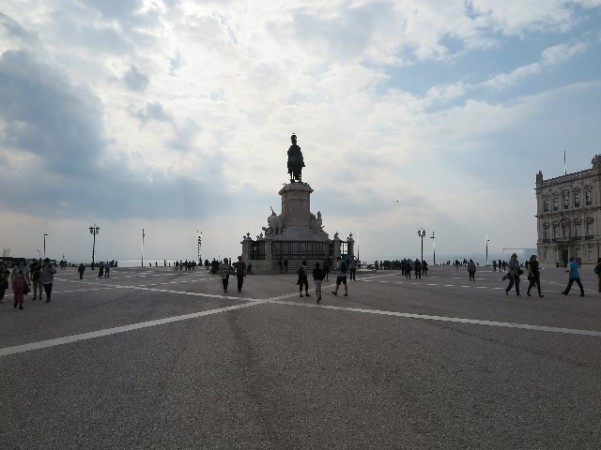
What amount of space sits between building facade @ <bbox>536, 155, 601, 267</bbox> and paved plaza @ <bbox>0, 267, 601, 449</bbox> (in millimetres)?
67411

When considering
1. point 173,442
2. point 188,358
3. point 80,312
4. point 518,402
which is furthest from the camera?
point 80,312

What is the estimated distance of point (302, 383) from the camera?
5.66m

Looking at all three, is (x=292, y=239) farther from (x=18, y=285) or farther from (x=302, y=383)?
(x=302, y=383)

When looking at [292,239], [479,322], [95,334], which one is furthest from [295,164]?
[95,334]

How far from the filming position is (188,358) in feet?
23.3

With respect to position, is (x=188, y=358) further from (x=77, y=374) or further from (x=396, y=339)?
(x=396, y=339)

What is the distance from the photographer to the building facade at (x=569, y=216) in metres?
69.2

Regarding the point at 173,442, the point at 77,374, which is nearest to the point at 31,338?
the point at 77,374

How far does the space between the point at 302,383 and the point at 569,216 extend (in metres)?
80.4

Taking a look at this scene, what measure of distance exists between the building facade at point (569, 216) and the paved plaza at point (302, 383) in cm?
6741

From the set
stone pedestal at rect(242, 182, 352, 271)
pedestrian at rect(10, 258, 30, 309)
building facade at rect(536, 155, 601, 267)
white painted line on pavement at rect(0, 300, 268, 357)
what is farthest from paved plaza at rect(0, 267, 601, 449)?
building facade at rect(536, 155, 601, 267)

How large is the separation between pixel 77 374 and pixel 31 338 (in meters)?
3.51

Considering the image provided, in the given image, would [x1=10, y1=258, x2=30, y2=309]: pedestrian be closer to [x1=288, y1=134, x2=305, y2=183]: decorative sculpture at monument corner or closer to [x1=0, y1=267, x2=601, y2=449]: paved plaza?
[x1=0, y1=267, x2=601, y2=449]: paved plaza

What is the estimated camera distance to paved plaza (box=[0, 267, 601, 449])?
4.08 meters
